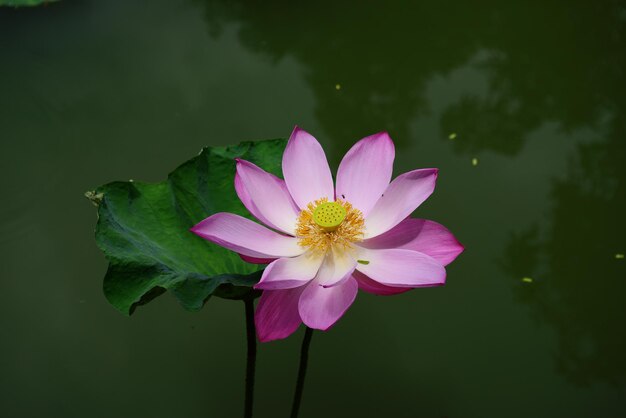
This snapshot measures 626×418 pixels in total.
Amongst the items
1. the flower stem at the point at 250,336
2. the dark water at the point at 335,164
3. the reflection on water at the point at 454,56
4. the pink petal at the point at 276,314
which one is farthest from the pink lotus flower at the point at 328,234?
the reflection on water at the point at 454,56

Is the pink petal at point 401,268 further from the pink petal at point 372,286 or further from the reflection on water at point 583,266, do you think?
the reflection on water at point 583,266

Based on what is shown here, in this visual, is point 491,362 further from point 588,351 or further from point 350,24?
point 350,24

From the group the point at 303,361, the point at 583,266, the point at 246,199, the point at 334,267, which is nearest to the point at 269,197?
the point at 246,199

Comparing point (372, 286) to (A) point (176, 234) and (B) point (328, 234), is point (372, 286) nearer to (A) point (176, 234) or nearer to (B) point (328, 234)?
(B) point (328, 234)

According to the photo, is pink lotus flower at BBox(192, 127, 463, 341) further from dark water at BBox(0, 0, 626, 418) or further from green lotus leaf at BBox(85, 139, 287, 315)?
dark water at BBox(0, 0, 626, 418)

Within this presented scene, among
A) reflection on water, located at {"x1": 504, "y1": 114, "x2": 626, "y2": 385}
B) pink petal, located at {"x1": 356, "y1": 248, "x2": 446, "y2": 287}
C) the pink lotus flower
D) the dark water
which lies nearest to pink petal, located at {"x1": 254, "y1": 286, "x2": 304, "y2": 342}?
the pink lotus flower

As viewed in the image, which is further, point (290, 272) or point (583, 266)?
point (583, 266)
